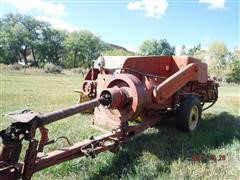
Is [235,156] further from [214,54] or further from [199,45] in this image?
[199,45]

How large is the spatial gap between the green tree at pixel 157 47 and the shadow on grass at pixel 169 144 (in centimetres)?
7133

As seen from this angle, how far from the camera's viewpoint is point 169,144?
219 inches

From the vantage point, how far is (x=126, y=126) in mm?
4715

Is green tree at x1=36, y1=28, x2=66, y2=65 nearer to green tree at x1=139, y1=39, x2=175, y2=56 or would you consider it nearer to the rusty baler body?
green tree at x1=139, y1=39, x2=175, y2=56

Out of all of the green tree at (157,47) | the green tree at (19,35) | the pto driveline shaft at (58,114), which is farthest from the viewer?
the green tree at (157,47)

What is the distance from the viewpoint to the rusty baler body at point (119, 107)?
3.03 metres

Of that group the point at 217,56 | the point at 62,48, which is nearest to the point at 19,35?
the point at 62,48

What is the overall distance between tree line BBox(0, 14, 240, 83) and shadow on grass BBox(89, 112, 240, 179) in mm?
48962

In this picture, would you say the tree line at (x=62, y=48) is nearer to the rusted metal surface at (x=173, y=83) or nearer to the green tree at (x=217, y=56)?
the green tree at (x=217, y=56)

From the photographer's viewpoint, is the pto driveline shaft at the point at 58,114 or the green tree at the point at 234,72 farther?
the green tree at the point at 234,72

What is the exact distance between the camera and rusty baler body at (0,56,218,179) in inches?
119

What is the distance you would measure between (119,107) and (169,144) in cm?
152

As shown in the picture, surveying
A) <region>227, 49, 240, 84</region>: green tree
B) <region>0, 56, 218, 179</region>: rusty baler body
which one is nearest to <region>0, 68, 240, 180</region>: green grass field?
<region>0, 56, 218, 179</region>: rusty baler body

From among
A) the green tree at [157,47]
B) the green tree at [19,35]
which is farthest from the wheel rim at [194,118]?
the green tree at [157,47]
